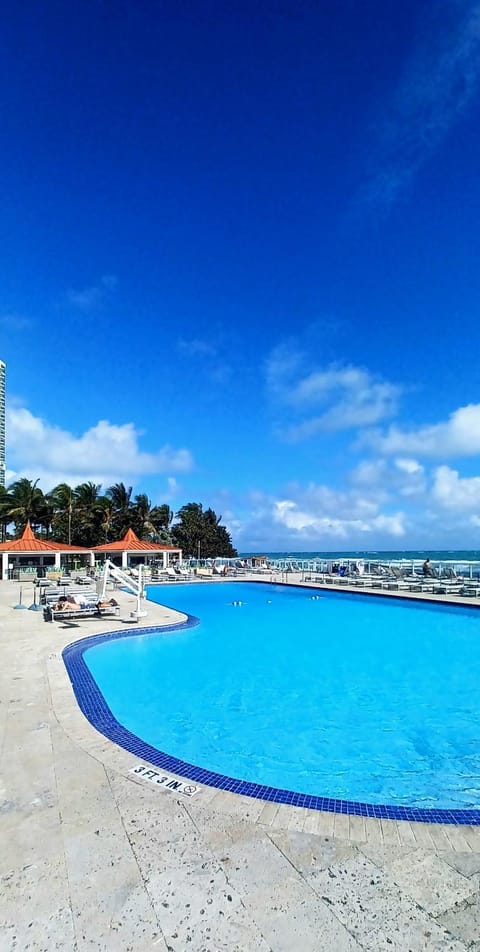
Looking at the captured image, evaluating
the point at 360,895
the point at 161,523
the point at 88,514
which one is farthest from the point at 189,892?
the point at 161,523

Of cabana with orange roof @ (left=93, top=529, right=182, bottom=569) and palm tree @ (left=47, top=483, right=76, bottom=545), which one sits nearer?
cabana with orange roof @ (left=93, top=529, right=182, bottom=569)

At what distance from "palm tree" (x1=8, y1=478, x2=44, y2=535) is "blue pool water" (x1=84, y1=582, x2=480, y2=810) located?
2815 centimetres

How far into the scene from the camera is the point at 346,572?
95.5 feet

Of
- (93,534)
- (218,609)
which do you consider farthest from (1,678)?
(93,534)

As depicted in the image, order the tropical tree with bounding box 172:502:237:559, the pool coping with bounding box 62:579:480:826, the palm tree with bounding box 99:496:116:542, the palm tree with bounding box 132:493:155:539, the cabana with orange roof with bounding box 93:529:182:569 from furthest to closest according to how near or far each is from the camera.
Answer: the tropical tree with bounding box 172:502:237:559 < the palm tree with bounding box 132:493:155:539 < the palm tree with bounding box 99:496:116:542 < the cabana with orange roof with bounding box 93:529:182:569 < the pool coping with bounding box 62:579:480:826

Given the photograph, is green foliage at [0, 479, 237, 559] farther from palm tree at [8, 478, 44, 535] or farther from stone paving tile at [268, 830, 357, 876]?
stone paving tile at [268, 830, 357, 876]

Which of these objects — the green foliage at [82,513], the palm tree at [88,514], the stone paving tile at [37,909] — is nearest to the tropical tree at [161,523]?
the green foliage at [82,513]

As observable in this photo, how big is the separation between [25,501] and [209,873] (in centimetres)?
3886

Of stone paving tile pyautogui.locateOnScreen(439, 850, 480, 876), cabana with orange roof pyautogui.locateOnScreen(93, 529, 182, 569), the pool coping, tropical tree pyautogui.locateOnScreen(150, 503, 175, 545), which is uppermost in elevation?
tropical tree pyautogui.locateOnScreen(150, 503, 175, 545)

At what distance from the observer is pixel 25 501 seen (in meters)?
38.1

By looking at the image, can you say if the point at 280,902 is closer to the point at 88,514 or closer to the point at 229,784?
the point at 229,784

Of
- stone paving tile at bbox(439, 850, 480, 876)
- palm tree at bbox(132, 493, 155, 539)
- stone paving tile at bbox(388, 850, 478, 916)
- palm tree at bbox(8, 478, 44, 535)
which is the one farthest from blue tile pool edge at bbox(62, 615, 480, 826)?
palm tree at bbox(132, 493, 155, 539)

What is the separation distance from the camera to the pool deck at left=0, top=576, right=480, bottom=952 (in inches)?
92.8

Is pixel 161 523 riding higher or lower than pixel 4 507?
lower
